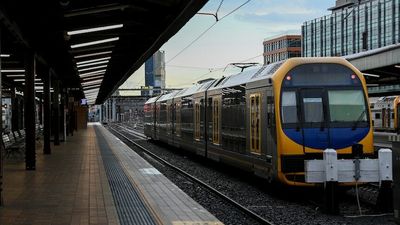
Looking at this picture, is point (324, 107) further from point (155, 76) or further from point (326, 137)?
point (155, 76)

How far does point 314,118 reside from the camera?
11.3m

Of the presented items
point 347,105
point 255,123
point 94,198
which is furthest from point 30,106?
point 347,105

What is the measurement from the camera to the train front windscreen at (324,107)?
36.6 feet

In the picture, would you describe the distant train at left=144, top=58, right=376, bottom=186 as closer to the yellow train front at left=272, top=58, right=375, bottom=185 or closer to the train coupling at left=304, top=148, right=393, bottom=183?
the yellow train front at left=272, top=58, right=375, bottom=185

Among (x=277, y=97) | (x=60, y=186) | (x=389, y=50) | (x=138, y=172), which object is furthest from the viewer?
(x=389, y=50)

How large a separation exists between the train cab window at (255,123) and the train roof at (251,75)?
1.61 ft

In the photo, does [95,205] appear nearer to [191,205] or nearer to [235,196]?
[191,205]

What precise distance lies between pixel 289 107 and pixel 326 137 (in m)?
0.95

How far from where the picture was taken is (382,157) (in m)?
10.1

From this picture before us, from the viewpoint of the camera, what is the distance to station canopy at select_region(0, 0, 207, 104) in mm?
10789

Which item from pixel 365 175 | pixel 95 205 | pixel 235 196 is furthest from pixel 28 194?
pixel 365 175

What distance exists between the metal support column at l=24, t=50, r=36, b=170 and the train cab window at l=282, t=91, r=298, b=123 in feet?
24.8

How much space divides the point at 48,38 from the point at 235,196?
20.3ft

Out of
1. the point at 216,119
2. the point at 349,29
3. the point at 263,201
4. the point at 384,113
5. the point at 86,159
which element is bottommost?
the point at 263,201
